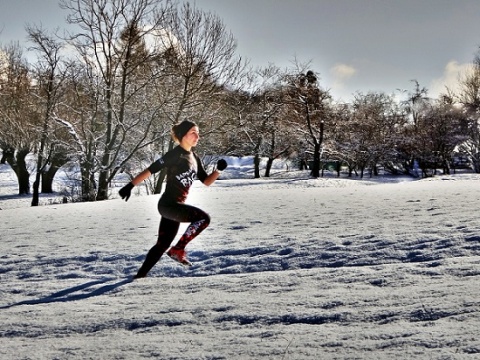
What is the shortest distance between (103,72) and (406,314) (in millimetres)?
18833

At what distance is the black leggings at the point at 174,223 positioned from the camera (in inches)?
185

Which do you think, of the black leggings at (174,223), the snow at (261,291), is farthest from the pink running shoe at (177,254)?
the snow at (261,291)

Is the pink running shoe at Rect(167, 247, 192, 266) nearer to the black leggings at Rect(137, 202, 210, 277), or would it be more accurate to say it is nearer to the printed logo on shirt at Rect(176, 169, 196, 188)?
the black leggings at Rect(137, 202, 210, 277)

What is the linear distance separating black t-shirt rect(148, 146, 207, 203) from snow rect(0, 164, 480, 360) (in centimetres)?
93

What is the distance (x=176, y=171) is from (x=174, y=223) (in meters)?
0.61

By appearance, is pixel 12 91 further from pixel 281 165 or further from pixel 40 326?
pixel 281 165

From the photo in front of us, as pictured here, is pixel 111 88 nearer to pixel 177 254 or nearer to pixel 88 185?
pixel 88 185

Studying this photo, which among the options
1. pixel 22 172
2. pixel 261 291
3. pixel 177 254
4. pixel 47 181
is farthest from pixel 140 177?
pixel 47 181

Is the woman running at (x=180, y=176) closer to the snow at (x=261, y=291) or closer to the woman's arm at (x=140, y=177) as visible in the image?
the woman's arm at (x=140, y=177)

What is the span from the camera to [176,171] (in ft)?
15.3

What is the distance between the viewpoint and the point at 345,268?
4.65 meters

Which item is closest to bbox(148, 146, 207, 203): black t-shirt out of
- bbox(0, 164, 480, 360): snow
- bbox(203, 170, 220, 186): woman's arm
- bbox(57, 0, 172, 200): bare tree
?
bbox(203, 170, 220, 186): woman's arm

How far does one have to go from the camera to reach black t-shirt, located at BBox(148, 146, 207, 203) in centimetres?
464

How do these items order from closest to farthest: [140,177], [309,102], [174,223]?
[140,177], [174,223], [309,102]
